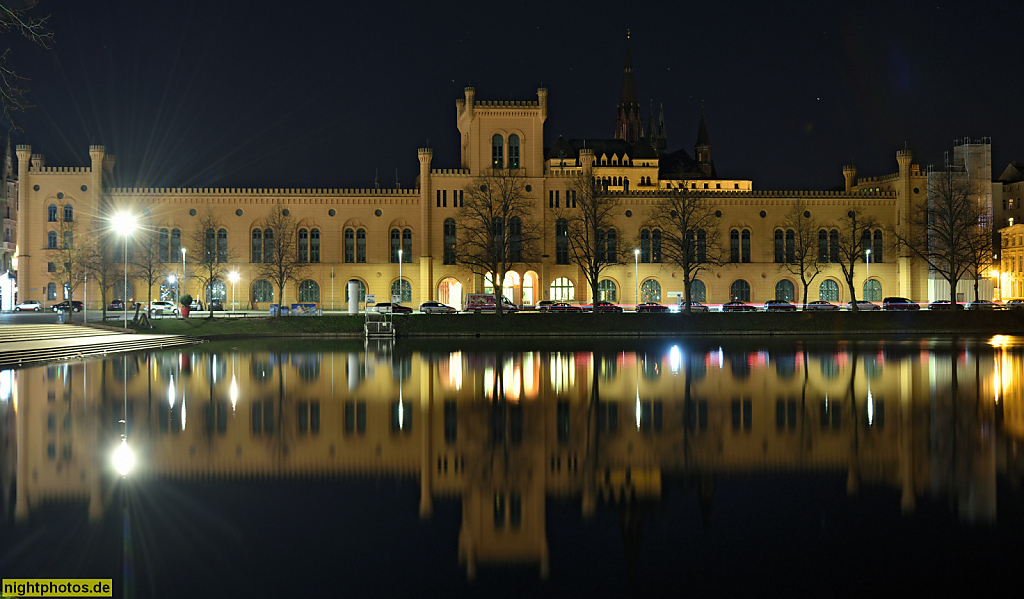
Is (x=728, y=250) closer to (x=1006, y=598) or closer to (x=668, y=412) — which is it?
(x=668, y=412)

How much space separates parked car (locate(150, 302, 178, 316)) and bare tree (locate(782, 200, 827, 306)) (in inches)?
1828

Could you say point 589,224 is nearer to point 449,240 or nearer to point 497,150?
point 497,150

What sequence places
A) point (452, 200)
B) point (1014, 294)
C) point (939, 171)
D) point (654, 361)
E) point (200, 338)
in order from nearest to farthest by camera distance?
point (654, 361) → point (200, 338) → point (452, 200) → point (939, 171) → point (1014, 294)

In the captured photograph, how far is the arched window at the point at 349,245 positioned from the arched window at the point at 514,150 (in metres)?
13.9

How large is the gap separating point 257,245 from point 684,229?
1319 inches

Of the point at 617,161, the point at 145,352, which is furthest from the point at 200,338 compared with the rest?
the point at 617,161

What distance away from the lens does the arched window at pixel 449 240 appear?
2525 inches

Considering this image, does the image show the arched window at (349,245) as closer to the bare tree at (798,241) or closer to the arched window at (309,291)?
the arched window at (309,291)

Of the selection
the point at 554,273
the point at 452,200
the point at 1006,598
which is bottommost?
the point at 1006,598

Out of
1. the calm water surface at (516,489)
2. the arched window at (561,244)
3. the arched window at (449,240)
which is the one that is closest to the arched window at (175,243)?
the arched window at (449,240)

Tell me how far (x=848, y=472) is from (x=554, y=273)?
54.7 m

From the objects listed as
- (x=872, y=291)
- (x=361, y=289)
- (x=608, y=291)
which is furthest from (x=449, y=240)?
(x=872, y=291)

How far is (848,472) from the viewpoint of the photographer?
1088cm

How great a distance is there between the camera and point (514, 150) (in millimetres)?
64562
